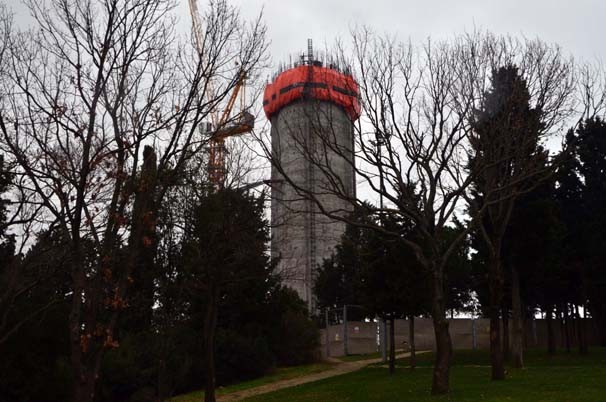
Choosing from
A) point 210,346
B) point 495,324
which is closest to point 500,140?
point 495,324

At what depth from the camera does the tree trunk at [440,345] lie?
15086 millimetres

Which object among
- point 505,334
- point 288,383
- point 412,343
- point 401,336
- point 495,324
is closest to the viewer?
point 495,324

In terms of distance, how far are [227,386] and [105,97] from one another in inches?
787

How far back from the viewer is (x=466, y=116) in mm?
17250

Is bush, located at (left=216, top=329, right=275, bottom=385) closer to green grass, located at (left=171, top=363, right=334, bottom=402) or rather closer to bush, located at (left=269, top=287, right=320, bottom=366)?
green grass, located at (left=171, top=363, right=334, bottom=402)

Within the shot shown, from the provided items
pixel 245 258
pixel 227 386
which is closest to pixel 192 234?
pixel 245 258

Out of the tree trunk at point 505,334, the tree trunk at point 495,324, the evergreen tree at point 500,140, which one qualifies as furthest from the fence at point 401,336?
the evergreen tree at point 500,140

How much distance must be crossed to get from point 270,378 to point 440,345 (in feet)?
45.8

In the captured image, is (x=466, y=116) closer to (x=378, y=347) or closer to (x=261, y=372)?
(x=261, y=372)

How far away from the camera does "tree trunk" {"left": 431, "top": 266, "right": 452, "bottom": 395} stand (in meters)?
15.1

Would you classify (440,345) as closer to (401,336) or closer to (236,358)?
(236,358)

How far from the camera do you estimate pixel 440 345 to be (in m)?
15.3

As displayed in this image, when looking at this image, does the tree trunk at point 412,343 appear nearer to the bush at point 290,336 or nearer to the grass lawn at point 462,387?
the grass lawn at point 462,387

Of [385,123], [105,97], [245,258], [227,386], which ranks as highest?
[385,123]
